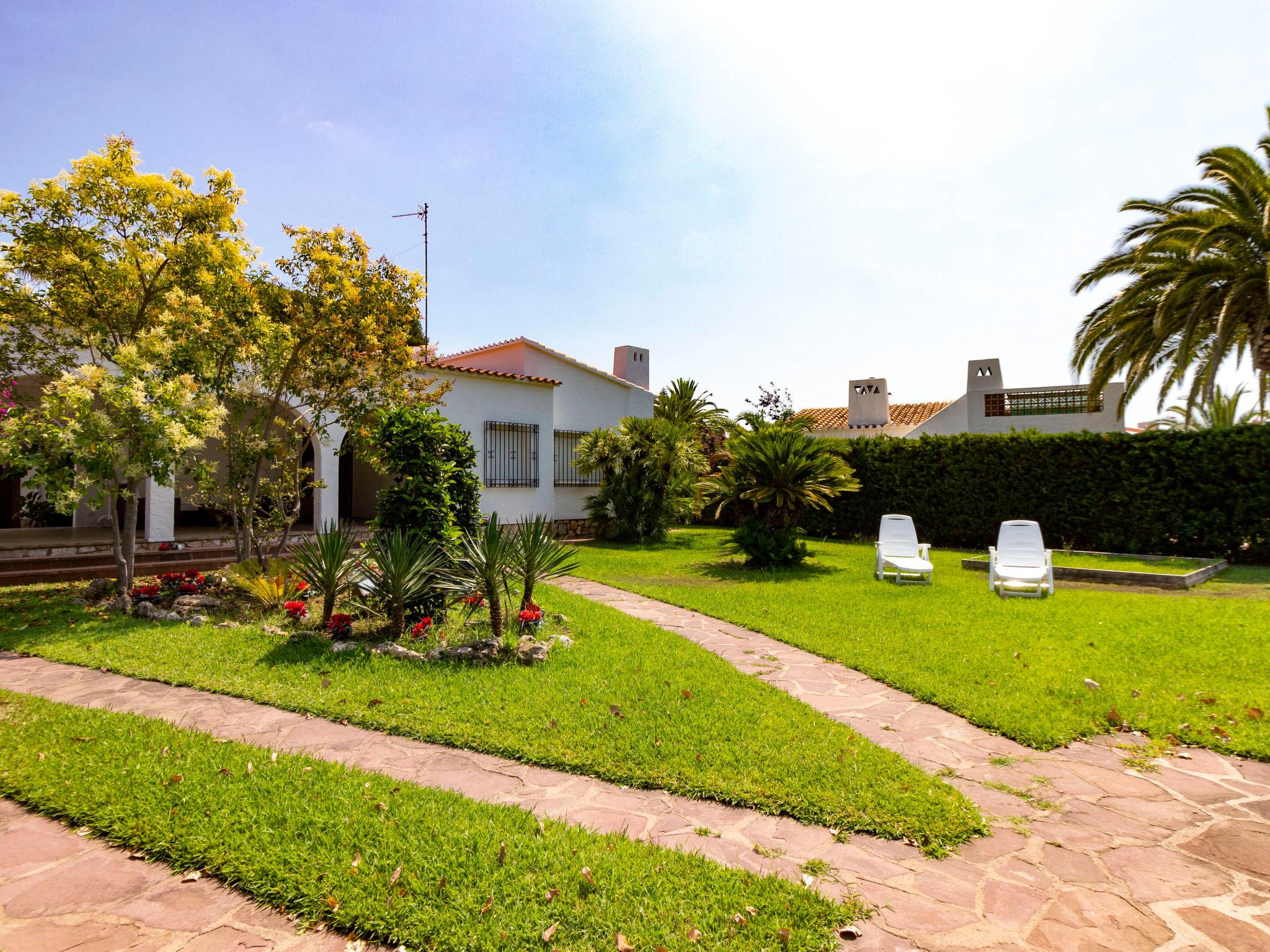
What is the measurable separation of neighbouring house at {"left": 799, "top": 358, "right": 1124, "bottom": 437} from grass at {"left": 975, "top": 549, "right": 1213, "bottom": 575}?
869cm

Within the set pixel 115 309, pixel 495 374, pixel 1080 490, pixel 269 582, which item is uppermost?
pixel 495 374

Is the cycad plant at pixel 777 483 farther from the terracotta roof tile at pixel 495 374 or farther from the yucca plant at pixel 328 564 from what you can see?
the yucca plant at pixel 328 564

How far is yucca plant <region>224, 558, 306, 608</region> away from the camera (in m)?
8.72

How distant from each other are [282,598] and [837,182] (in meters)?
10.9

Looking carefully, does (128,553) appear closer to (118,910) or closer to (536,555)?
(536,555)

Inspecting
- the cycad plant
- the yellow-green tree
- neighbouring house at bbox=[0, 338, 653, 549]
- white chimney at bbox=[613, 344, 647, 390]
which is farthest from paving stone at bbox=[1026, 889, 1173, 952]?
white chimney at bbox=[613, 344, 647, 390]

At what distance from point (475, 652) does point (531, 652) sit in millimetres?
543

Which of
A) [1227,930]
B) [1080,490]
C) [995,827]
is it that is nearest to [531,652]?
[995,827]

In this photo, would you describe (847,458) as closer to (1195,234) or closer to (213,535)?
(1195,234)

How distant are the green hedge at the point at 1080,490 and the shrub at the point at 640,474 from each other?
422 centimetres

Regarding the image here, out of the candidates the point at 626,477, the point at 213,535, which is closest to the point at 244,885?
the point at 213,535

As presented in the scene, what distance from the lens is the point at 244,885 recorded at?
A: 9.89 feet

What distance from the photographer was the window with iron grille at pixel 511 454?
17.4 metres

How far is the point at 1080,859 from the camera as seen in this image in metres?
3.32
